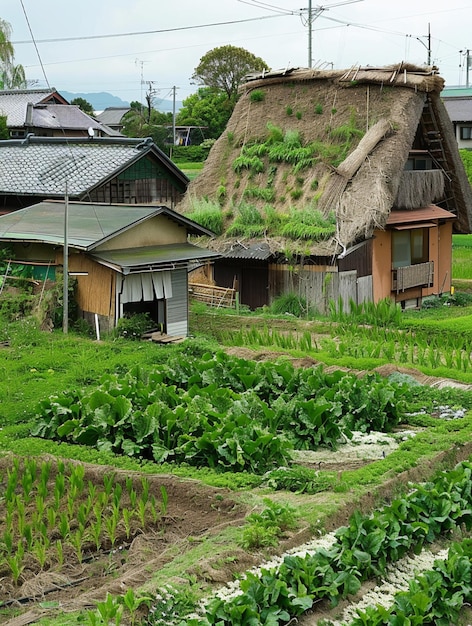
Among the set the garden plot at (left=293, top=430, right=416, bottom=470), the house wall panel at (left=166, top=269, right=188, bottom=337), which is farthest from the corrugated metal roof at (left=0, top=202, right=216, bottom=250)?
the garden plot at (left=293, top=430, right=416, bottom=470)

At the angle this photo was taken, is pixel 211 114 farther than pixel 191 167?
Yes

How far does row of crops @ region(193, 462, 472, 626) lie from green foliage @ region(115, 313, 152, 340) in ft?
32.1

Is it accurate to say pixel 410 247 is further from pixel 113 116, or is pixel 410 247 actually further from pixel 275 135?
pixel 113 116

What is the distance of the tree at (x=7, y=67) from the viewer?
52.7 meters

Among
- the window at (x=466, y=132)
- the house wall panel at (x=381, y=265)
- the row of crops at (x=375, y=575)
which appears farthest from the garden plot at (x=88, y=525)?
the window at (x=466, y=132)

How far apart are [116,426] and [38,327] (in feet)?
24.8

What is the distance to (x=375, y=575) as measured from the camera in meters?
7.41

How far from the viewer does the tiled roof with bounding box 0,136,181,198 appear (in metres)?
24.6

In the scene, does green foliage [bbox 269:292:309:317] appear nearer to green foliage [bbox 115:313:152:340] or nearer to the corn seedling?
green foliage [bbox 115:313:152:340]

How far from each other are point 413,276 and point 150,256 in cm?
928

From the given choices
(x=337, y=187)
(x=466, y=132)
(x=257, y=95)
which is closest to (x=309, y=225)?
(x=337, y=187)

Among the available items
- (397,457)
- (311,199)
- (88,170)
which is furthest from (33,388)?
(88,170)

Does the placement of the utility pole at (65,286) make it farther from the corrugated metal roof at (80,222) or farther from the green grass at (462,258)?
the green grass at (462,258)

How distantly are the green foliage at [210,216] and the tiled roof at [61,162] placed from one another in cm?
310
